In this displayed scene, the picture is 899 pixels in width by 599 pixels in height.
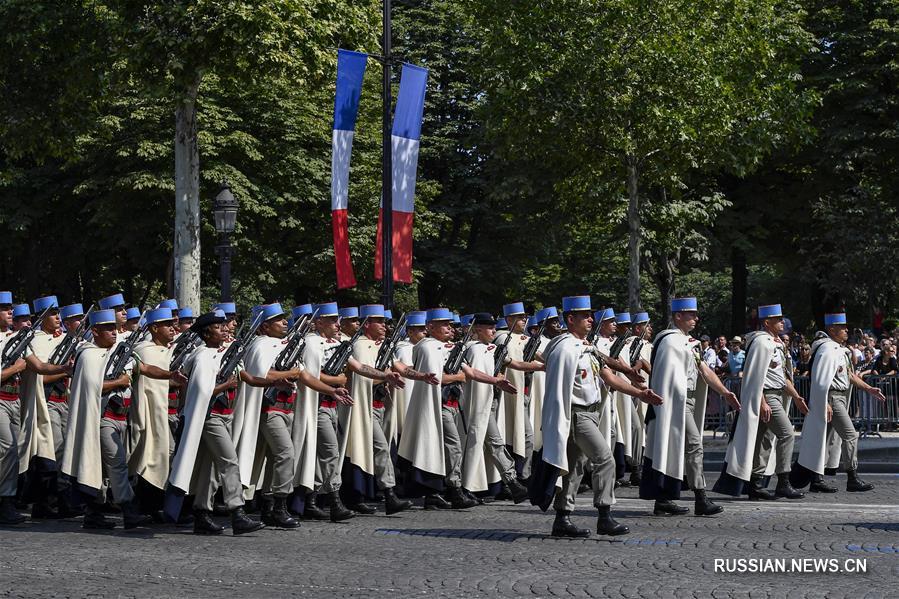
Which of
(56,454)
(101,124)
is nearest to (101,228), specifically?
(101,124)

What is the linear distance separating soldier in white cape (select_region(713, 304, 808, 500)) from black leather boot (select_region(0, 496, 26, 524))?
22.3ft

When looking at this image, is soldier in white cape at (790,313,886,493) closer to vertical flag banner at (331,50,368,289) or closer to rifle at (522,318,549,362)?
rifle at (522,318,549,362)

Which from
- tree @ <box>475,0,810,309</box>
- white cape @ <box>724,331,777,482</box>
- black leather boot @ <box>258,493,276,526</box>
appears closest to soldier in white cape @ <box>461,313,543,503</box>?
white cape @ <box>724,331,777,482</box>

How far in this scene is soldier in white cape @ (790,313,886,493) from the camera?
14.8 meters

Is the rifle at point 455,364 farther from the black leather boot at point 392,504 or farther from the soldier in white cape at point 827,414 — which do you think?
the soldier in white cape at point 827,414

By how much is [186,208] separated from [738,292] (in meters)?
21.1

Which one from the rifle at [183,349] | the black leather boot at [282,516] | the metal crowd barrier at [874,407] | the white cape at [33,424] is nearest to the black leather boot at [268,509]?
the black leather boot at [282,516]

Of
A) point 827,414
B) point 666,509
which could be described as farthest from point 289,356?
point 827,414

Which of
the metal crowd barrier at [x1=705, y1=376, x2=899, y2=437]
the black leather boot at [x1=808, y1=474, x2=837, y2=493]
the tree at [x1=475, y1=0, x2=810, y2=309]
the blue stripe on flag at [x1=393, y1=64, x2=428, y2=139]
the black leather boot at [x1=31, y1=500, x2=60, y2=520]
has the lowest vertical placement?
the black leather boot at [x1=31, y1=500, x2=60, y2=520]

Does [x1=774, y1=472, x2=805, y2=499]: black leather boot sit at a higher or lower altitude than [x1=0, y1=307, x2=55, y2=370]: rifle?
lower

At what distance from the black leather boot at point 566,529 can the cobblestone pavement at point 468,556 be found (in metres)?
0.21

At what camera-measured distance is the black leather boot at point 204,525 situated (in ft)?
39.4

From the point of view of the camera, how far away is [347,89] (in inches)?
850

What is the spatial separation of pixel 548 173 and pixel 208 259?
10.2 metres
